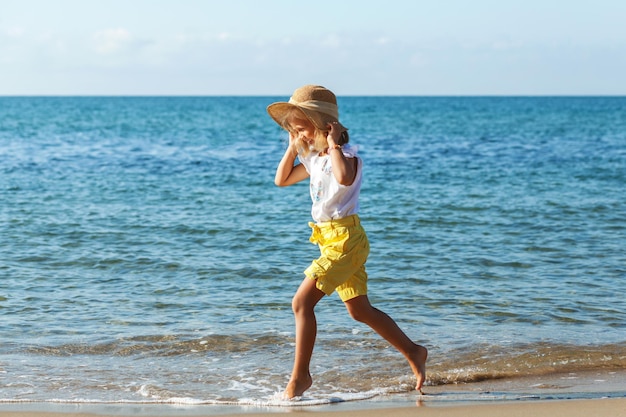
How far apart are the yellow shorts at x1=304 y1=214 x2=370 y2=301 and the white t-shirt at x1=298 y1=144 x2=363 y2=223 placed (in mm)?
50

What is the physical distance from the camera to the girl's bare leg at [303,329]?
4.73 meters

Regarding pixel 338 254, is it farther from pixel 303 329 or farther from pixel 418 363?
pixel 418 363

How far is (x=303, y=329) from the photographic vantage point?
15.6 feet

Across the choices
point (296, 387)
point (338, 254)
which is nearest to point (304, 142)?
point (338, 254)

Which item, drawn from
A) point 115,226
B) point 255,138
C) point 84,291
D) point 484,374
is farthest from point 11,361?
point 255,138

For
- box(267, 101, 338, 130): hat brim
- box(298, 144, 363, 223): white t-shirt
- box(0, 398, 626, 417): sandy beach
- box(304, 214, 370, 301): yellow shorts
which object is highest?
box(267, 101, 338, 130): hat brim

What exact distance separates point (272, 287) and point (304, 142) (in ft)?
11.4

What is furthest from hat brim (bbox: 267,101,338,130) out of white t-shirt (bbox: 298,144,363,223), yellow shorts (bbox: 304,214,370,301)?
yellow shorts (bbox: 304,214,370,301)

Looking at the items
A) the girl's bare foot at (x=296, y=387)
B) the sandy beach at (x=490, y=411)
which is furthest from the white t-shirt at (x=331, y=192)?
the sandy beach at (x=490, y=411)

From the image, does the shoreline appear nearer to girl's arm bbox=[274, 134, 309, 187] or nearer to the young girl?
the young girl

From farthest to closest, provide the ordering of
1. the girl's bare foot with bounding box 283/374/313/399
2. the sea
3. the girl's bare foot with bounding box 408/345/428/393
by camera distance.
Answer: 1. the sea
2. the girl's bare foot with bounding box 408/345/428/393
3. the girl's bare foot with bounding box 283/374/313/399

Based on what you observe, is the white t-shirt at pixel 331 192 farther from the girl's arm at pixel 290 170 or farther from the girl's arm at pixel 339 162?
the girl's arm at pixel 290 170

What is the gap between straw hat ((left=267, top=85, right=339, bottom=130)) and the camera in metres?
4.67

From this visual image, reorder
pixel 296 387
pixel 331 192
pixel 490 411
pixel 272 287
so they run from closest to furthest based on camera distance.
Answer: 1. pixel 490 411
2. pixel 331 192
3. pixel 296 387
4. pixel 272 287
